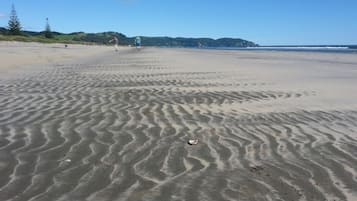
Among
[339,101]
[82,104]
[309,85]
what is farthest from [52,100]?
[309,85]

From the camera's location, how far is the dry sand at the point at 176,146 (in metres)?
4.91

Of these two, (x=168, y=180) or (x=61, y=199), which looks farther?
(x=168, y=180)

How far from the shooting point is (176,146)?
270 inches

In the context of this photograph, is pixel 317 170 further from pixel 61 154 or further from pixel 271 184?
pixel 61 154

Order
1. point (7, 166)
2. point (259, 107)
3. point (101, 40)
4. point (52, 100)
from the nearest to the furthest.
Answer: point (7, 166) < point (259, 107) < point (52, 100) < point (101, 40)

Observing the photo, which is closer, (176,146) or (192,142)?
(176,146)

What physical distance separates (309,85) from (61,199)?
13033mm

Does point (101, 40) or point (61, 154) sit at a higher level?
point (61, 154)

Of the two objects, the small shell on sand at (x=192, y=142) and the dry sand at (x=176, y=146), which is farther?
the small shell on sand at (x=192, y=142)

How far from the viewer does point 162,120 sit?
353 inches

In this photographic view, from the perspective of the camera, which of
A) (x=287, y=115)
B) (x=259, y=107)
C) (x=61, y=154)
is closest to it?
(x=61, y=154)

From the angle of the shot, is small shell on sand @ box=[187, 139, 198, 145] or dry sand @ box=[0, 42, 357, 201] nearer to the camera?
dry sand @ box=[0, 42, 357, 201]

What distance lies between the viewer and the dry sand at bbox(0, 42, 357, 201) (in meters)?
4.91

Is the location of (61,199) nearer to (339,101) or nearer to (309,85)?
(339,101)
